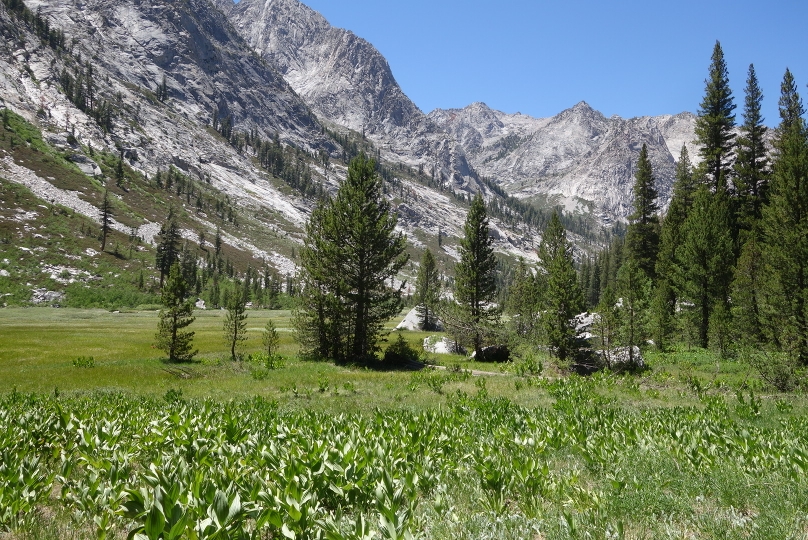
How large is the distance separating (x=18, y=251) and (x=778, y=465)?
4699 inches

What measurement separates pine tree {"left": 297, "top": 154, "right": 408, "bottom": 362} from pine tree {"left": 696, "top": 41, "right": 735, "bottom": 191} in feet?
114

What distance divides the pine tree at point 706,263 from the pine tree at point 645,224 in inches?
627

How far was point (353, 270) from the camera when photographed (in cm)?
2947

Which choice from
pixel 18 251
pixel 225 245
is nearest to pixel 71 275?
pixel 18 251

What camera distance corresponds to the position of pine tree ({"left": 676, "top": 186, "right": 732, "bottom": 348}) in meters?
33.5

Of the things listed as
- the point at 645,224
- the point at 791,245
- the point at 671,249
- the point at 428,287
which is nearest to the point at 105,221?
the point at 428,287

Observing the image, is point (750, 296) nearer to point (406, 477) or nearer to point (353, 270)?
point (353, 270)

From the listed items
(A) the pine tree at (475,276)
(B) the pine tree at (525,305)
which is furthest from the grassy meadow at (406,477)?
(B) the pine tree at (525,305)

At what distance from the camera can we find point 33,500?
4414 millimetres

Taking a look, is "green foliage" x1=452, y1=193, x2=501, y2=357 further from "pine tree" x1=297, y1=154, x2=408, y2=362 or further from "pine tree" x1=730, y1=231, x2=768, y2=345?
"pine tree" x1=730, y1=231, x2=768, y2=345

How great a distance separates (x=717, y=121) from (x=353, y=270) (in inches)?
1563

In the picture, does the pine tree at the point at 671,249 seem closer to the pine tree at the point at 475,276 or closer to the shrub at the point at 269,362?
the pine tree at the point at 475,276

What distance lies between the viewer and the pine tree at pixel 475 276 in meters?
35.6

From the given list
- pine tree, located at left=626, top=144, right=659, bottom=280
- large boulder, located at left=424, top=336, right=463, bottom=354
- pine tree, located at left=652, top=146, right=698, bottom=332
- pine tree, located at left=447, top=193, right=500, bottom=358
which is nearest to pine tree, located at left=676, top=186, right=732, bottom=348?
pine tree, located at left=652, top=146, right=698, bottom=332
